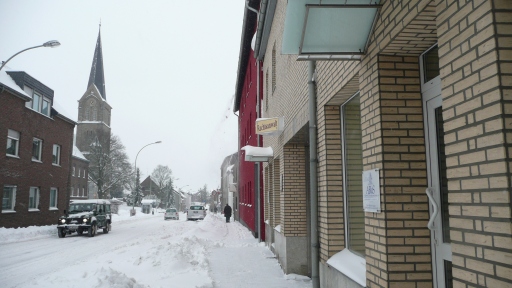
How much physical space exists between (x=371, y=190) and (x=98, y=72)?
282 ft

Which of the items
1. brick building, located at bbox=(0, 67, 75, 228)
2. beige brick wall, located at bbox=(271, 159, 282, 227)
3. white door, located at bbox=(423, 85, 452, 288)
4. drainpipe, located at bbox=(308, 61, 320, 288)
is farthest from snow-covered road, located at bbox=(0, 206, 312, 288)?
brick building, located at bbox=(0, 67, 75, 228)

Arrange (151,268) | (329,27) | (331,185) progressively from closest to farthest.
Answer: (329,27) < (331,185) < (151,268)

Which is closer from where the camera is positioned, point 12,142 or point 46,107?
point 12,142

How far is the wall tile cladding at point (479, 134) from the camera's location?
1981 millimetres

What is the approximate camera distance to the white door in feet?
10.6

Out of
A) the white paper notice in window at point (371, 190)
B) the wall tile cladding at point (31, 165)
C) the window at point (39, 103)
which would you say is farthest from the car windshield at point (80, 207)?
the white paper notice in window at point (371, 190)

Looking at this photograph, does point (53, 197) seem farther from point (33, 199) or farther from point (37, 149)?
point (37, 149)

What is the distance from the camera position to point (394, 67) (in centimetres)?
360

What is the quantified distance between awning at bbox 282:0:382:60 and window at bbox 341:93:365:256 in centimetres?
126

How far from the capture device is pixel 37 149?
26.0 metres

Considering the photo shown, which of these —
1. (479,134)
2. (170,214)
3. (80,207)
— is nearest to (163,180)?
(170,214)

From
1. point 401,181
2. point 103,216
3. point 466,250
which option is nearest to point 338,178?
point 401,181

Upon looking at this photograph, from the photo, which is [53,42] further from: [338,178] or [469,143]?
[469,143]

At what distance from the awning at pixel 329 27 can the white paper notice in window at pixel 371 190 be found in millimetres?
1185
